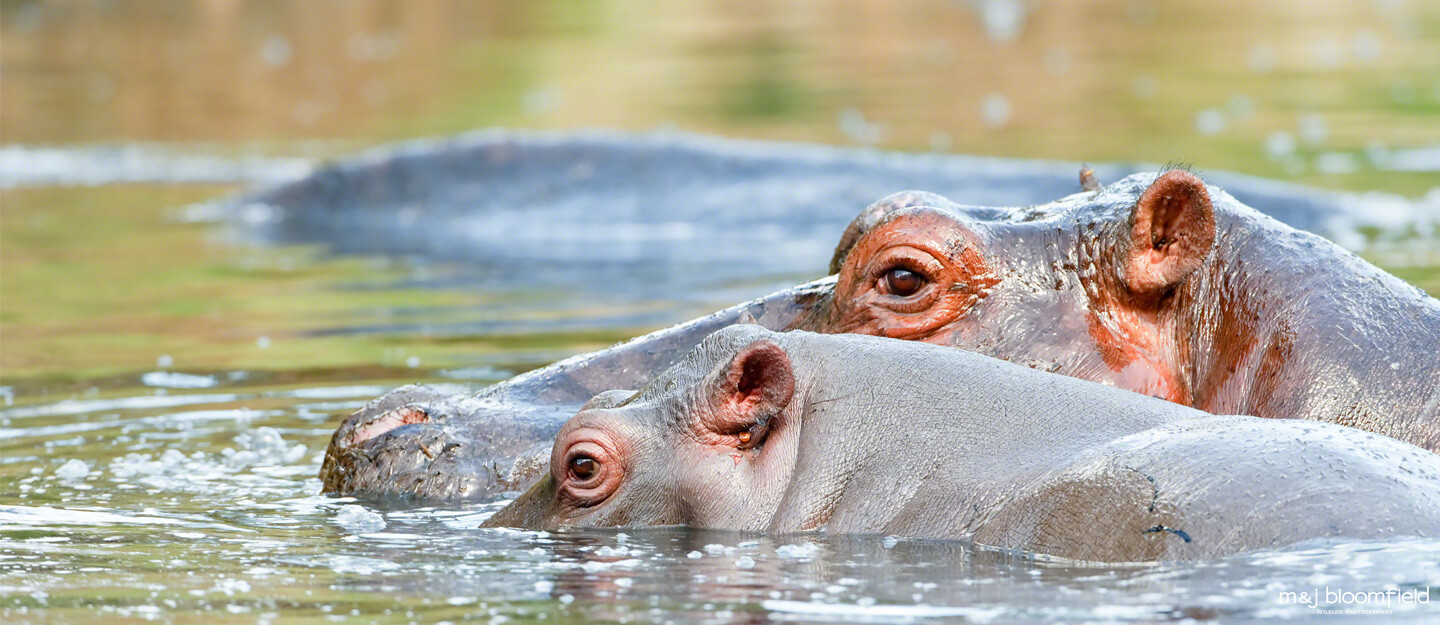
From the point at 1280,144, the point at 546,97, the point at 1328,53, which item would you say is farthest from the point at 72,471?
the point at 1328,53

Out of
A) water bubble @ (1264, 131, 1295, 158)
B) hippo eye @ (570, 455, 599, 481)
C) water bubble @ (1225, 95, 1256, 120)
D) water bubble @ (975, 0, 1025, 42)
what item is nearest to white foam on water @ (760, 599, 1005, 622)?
hippo eye @ (570, 455, 599, 481)

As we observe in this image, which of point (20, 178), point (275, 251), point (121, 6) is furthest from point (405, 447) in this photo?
point (121, 6)

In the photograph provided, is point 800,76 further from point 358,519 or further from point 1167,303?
point 358,519

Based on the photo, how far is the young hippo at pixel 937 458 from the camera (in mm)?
4102

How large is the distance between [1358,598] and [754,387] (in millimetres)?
1412

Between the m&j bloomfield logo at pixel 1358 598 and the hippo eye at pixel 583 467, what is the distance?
5.43 ft

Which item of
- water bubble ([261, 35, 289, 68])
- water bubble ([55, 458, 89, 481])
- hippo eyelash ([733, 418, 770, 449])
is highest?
water bubble ([261, 35, 289, 68])

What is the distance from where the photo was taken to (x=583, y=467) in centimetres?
479

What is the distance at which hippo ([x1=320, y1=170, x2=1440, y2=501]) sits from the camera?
4.85 meters

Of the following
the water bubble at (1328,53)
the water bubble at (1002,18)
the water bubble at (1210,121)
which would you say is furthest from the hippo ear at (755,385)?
the water bubble at (1002,18)

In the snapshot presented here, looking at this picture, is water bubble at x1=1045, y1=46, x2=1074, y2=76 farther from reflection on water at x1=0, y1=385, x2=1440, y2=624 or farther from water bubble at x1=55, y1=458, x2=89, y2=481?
reflection on water at x1=0, y1=385, x2=1440, y2=624

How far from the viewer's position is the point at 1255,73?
22.0 metres

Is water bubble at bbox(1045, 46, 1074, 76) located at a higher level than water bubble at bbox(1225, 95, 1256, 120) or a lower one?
higher

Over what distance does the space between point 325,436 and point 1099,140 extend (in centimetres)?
1033
